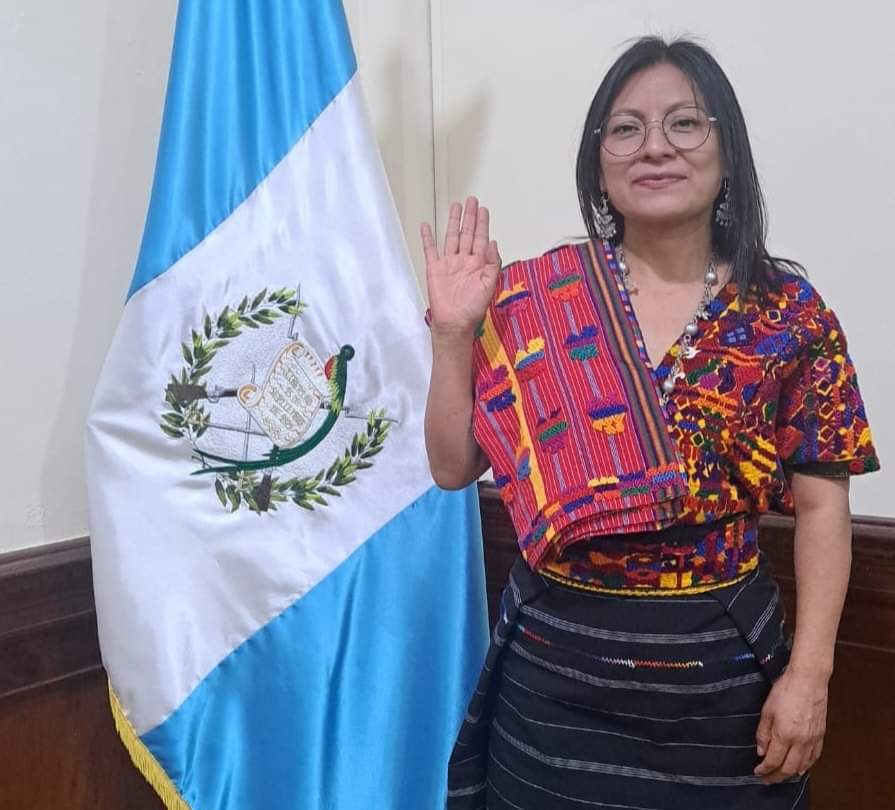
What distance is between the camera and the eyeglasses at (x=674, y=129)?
2.97 feet

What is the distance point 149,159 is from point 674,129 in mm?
925

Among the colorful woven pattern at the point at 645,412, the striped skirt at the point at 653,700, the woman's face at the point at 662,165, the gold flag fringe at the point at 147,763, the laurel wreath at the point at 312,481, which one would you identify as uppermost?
the woman's face at the point at 662,165

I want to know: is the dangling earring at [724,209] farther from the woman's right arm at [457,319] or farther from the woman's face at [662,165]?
the woman's right arm at [457,319]

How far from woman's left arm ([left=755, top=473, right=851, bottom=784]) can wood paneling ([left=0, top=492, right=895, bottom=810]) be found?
0.38 metres

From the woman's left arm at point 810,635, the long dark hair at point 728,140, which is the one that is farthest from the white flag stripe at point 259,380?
the woman's left arm at point 810,635

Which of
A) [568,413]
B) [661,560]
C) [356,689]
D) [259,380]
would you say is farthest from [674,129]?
[356,689]

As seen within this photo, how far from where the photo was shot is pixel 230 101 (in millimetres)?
1326

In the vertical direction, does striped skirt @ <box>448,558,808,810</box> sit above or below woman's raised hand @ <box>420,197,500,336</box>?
below

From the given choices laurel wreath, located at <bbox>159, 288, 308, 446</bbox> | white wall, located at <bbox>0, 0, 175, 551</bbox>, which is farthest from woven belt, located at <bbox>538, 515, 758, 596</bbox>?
white wall, located at <bbox>0, 0, 175, 551</bbox>

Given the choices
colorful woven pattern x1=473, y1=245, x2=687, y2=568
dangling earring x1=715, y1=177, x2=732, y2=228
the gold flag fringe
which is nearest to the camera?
colorful woven pattern x1=473, y1=245, x2=687, y2=568

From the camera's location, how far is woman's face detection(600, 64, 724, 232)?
90cm

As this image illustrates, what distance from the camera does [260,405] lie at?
130cm

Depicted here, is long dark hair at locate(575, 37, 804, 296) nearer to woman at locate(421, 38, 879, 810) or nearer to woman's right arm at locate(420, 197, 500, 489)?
woman at locate(421, 38, 879, 810)

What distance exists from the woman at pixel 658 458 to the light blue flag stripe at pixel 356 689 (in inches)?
13.7
